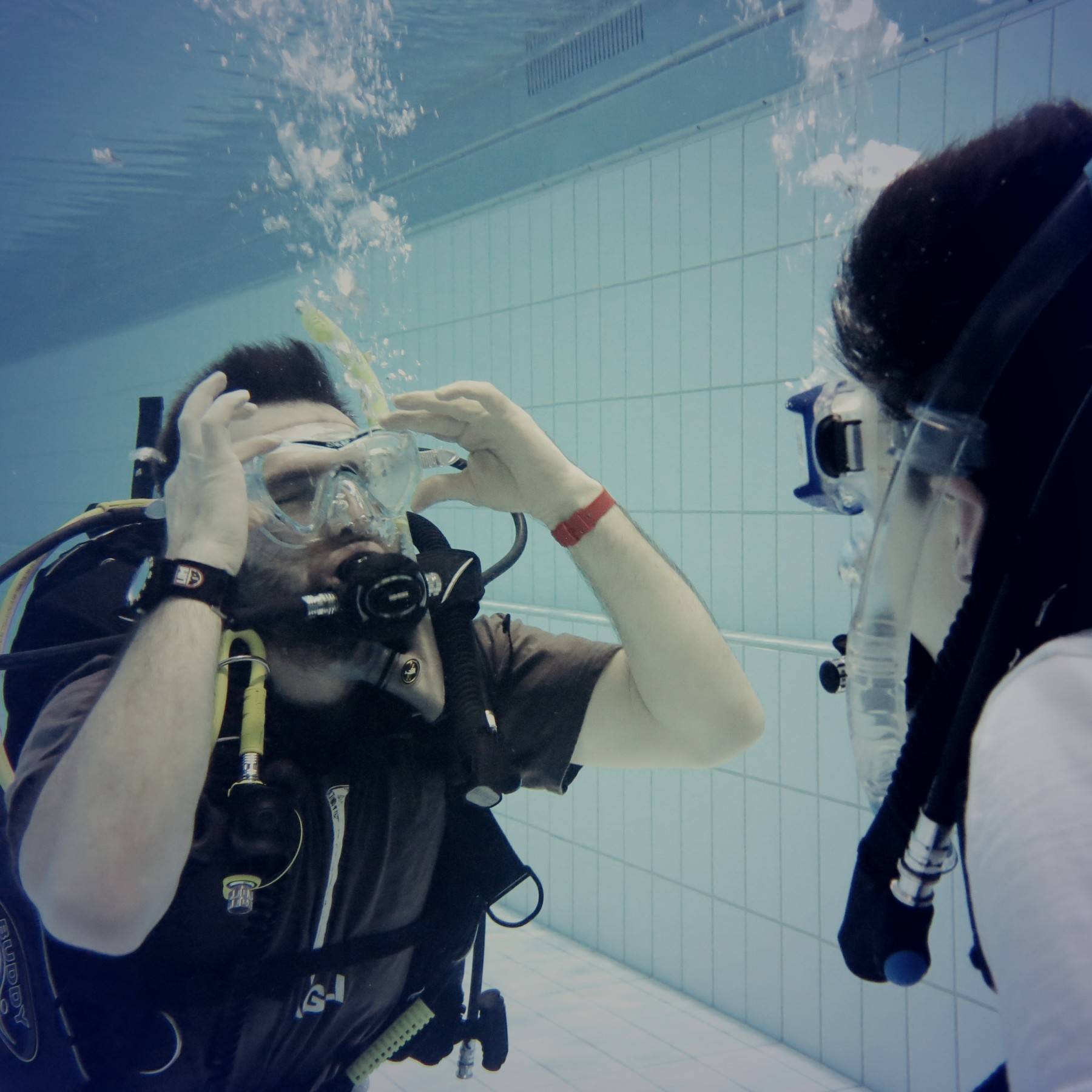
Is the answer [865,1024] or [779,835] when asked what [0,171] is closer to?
[779,835]

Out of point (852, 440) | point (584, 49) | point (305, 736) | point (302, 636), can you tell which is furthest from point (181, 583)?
point (584, 49)

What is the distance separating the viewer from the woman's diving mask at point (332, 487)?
5.59 ft

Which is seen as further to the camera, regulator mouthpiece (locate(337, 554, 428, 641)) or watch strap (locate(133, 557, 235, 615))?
regulator mouthpiece (locate(337, 554, 428, 641))

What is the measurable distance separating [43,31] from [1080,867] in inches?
195

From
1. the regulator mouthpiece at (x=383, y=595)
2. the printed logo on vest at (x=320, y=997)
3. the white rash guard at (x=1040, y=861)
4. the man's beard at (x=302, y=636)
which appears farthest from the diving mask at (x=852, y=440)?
the printed logo on vest at (x=320, y=997)

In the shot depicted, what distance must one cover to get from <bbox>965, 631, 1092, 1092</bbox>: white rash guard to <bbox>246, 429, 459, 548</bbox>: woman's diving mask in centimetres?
134

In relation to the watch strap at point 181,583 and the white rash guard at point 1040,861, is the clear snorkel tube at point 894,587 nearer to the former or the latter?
the white rash guard at point 1040,861

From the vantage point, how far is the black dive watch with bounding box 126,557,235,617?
1.42 metres

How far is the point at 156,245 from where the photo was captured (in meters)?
7.21

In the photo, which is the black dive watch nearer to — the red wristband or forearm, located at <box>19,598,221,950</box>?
forearm, located at <box>19,598,221,950</box>

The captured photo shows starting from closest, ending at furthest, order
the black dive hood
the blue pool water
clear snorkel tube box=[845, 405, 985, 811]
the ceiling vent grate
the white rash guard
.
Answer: the white rash guard
the black dive hood
clear snorkel tube box=[845, 405, 985, 811]
the blue pool water
the ceiling vent grate

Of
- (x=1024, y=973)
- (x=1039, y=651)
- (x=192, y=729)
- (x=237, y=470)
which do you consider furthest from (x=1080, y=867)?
(x=237, y=470)

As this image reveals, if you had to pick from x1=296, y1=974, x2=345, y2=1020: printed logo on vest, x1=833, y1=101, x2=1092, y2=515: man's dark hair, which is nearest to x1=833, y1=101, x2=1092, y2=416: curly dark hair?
x1=833, y1=101, x2=1092, y2=515: man's dark hair

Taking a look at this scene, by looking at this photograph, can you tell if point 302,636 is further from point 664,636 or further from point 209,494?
point 664,636
